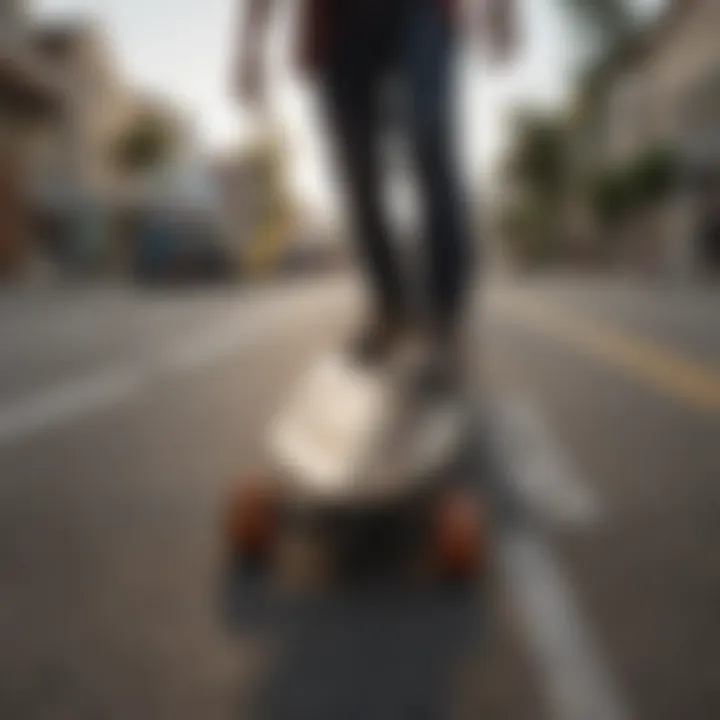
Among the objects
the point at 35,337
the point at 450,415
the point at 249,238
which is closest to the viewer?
the point at 450,415

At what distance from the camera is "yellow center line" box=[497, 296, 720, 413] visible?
6.09 metres

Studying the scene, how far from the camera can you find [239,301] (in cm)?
1984

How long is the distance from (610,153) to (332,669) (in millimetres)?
60644

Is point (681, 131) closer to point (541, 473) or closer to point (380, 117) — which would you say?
point (541, 473)

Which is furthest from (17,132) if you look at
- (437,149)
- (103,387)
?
(437,149)

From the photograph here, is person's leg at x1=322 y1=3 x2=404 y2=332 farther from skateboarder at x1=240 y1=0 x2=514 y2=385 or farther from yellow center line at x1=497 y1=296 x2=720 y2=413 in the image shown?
yellow center line at x1=497 y1=296 x2=720 y2=413

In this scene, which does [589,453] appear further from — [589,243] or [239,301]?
[589,243]

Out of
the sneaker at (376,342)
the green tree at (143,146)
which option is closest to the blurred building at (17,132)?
the green tree at (143,146)

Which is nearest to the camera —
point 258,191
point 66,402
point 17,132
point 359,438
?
point 359,438

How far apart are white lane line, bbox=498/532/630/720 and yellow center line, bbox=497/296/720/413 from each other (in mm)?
2882

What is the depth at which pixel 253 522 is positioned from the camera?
265 centimetres

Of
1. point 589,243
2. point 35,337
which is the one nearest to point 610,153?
point 589,243

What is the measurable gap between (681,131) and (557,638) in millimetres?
51669

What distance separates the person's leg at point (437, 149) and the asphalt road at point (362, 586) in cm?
68
